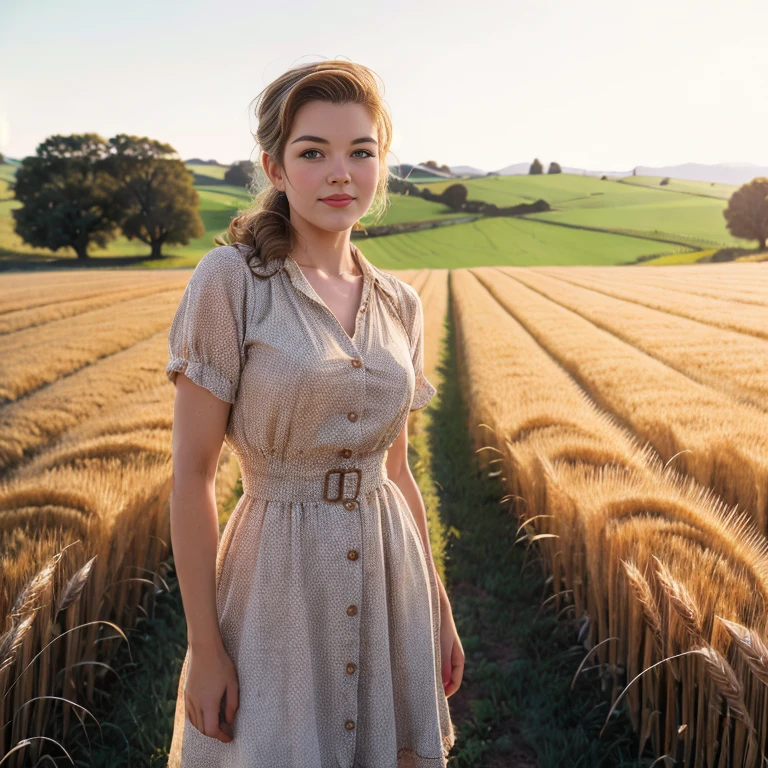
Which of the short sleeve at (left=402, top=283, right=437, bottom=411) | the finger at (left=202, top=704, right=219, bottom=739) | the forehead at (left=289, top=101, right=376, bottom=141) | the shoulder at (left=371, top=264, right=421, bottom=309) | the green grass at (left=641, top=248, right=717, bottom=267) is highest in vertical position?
the forehead at (left=289, top=101, right=376, bottom=141)

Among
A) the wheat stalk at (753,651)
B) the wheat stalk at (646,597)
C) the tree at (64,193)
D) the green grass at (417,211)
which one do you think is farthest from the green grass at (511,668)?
the green grass at (417,211)

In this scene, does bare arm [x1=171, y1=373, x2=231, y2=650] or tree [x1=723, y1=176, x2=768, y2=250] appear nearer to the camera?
bare arm [x1=171, y1=373, x2=231, y2=650]

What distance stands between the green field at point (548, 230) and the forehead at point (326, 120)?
77.9 feet

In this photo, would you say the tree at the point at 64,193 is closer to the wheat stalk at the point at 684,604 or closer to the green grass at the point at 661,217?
the wheat stalk at the point at 684,604

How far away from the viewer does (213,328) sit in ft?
4.25

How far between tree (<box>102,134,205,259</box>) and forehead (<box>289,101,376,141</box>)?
21.2m

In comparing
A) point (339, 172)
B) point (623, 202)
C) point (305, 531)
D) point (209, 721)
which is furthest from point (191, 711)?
point (623, 202)

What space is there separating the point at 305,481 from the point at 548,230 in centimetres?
3578

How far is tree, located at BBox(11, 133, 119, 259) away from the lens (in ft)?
64.6

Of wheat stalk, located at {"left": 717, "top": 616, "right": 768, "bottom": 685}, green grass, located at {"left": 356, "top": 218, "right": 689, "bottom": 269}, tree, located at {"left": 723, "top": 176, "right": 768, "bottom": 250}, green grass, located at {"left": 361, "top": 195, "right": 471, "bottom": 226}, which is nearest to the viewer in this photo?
wheat stalk, located at {"left": 717, "top": 616, "right": 768, "bottom": 685}

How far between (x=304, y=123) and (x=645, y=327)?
24.7ft

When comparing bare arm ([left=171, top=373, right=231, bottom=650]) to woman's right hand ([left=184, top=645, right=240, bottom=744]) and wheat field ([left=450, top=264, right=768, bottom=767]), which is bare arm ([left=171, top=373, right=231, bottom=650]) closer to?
woman's right hand ([left=184, top=645, right=240, bottom=744])

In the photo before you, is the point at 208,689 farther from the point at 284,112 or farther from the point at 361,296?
the point at 284,112

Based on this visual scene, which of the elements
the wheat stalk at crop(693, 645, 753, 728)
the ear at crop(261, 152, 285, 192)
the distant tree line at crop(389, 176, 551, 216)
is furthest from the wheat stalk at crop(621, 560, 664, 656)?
the distant tree line at crop(389, 176, 551, 216)
